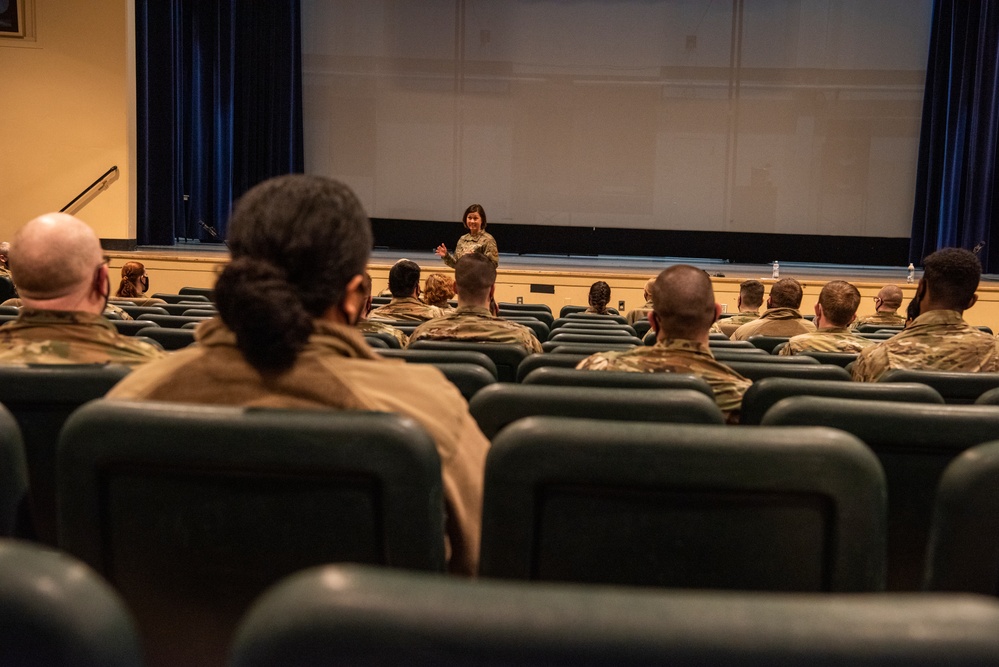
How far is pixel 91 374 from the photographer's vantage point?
58.3 inches

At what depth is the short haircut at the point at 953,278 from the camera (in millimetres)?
3064

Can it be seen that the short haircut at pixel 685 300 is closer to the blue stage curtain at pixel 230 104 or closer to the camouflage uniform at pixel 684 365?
the camouflage uniform at pixel 684 365

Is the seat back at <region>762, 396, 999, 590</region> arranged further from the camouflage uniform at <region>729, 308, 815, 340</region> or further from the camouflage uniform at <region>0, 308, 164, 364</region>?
the camouflage uniform at <region>729, 308, 815, 340</region>

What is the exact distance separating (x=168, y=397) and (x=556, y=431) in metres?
0.56

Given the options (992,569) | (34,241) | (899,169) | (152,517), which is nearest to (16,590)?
(152,517)

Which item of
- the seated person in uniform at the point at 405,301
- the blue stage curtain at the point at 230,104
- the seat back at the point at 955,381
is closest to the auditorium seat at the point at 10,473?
the seat back at the point at 955,381

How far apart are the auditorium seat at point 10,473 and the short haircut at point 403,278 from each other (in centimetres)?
357

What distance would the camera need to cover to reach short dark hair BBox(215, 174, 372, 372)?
113cm

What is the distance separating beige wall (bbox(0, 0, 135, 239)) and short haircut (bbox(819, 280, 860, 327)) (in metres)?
8.27

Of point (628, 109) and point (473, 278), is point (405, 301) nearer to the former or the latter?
point (473, 278)

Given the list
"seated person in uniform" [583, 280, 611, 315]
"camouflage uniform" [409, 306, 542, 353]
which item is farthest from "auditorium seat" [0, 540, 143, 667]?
"seated person in uniform" [583, 280, 611, 315]

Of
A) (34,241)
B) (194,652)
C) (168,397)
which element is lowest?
(194,652)

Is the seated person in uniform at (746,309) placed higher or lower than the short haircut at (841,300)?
lower

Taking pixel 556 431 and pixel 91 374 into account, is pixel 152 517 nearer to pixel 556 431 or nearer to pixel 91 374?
pixel 556 431
